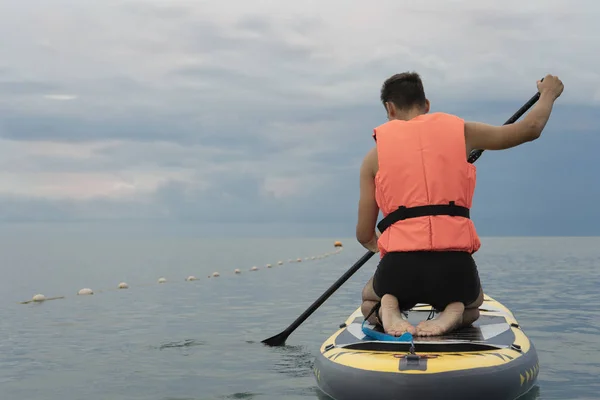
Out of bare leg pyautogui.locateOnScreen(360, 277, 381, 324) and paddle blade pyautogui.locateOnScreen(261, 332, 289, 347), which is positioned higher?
bare leg pyautogui.locateOnScreen(360, 277, 381, 324)

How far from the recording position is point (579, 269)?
26.2m

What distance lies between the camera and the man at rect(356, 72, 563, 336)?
4.98m

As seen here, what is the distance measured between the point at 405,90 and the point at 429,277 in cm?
140

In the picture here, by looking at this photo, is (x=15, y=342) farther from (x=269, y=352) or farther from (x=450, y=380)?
(x=450, y=380)

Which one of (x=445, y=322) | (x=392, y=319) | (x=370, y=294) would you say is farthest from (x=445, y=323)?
(x=370, y=294)

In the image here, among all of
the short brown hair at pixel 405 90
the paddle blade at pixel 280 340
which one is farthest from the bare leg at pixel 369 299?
the paddle blade at pixel 280 340

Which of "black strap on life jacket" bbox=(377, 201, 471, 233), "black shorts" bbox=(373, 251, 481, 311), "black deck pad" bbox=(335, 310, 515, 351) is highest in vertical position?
"black strap on life jacket" bbox=(377, 201, 471, 233)

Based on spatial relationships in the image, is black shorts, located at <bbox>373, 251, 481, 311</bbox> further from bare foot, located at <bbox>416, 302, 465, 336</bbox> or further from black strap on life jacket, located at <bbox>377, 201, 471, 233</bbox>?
black strap on life jacket, located at <bbox>377, 201, 471, 233</bbox>

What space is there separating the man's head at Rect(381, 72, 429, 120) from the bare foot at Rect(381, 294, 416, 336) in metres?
1.39

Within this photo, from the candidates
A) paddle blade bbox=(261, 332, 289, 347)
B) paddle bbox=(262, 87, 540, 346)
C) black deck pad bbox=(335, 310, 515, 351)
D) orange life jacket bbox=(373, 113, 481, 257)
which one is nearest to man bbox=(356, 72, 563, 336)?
orange life jacket bbox=(373, 113, 481, 257)

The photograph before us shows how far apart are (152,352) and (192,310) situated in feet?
17.2

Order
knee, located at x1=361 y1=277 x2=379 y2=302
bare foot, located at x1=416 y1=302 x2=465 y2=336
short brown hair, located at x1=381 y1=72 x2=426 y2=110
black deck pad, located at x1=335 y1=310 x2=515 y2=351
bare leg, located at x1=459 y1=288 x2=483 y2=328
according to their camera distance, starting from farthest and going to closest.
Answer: knee, located at x1=361 y1=277 x2=379 y2=302
bare leg, located at x1=459 y1=288 x2=483 y2=328
short brown hair, located at x1=381 y1=72 x2=426 y2=110
bare foot, located at x1=416 y1=302 x2=465 y2=336
black deck pad, located at x1=335 y1=310 x2=515 y2=351

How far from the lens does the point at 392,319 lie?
16.8ft

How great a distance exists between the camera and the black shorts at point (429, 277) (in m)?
5.00
